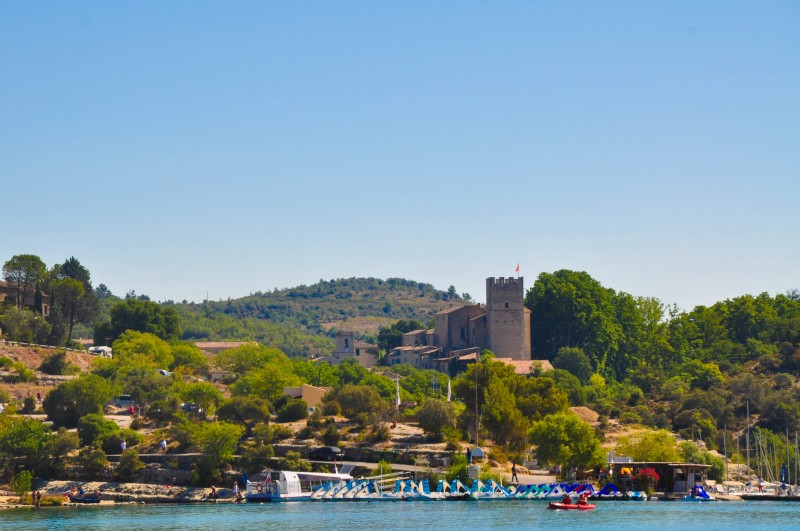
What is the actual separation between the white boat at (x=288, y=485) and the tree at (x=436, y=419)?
28.0 ft

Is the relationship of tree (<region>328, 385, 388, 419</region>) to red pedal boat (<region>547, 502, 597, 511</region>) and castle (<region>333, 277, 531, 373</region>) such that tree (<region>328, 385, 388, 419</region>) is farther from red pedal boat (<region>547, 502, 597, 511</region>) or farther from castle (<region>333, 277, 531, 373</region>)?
castle (<region>333, 277, 531, 373</region>)

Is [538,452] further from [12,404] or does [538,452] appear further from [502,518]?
[12,404]

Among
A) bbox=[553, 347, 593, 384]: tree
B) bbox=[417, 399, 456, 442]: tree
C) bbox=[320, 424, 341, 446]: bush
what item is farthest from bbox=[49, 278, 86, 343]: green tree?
bbox=[417, 399, 456, 442]: tree

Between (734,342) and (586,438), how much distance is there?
55760 mm

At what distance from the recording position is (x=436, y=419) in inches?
3187

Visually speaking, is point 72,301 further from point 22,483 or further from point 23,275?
point 22,483

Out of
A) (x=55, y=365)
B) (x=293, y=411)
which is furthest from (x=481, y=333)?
(x=293, y=411)

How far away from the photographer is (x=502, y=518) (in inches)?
2319

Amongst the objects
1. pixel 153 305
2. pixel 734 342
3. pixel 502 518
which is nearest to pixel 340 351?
pixel 153 305

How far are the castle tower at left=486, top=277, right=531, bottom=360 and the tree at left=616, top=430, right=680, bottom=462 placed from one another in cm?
4694

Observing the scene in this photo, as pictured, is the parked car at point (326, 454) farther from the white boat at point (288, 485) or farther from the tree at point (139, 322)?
the tree at point (139, 322)

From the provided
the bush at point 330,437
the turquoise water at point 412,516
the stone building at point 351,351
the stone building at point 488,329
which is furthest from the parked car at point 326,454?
the stone building at point 351,351

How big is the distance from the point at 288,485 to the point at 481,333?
62.6 m

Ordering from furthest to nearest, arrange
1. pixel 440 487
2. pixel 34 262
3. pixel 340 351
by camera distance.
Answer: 1. pixel 340 351
2. pixel 34 262
3. pixel 440 487
